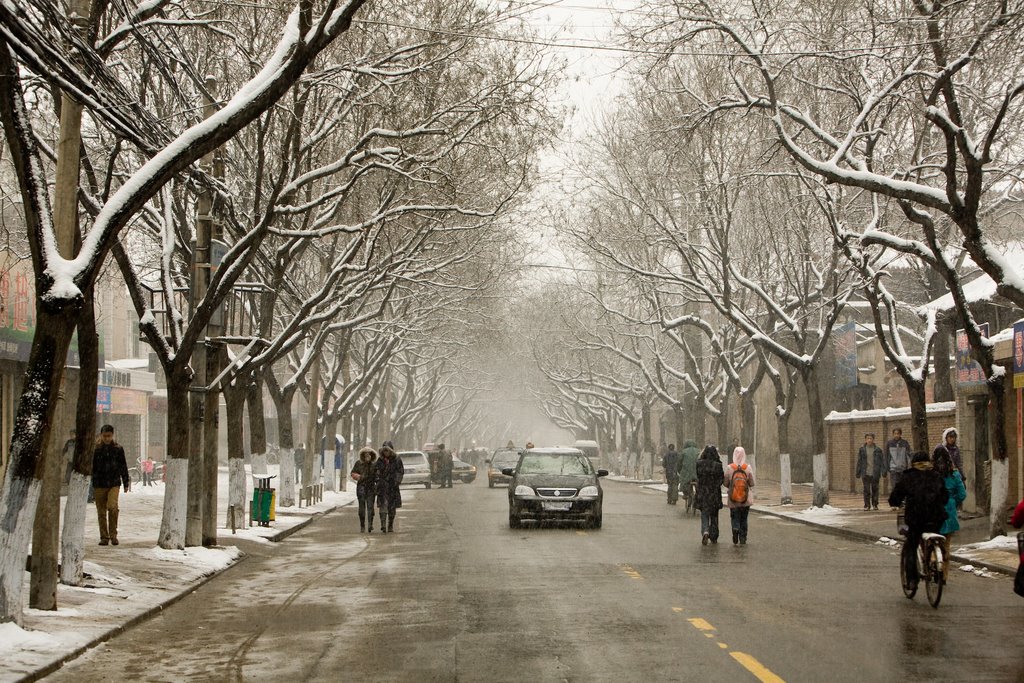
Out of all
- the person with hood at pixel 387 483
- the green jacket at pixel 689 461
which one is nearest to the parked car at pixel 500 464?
the green jacket at pixel 689 461

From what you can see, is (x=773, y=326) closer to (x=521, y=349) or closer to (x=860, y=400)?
(x=860, y=400)

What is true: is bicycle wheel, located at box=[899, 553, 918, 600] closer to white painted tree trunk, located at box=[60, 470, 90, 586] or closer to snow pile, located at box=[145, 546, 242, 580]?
snow pile, located at box=[145, 546, 242, 580]

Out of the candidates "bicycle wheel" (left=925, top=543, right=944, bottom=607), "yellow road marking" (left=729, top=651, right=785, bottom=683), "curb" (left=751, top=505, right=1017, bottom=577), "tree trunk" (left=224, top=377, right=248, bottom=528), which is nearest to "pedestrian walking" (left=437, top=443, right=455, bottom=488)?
"curb" (left=751, top=505, right=1017, bottom=577)

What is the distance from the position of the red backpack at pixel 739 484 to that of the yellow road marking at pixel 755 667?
1094 cm

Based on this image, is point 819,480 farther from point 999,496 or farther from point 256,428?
point 256,428

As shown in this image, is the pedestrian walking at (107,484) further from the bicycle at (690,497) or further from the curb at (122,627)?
the bicycle at (690,497)

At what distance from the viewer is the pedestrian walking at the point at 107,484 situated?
20.2m

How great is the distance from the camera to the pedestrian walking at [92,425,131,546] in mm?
20219

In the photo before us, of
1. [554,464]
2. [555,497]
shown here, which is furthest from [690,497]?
[555,497]

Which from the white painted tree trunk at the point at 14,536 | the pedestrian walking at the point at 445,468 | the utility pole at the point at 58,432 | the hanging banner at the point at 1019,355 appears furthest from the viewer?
the pedestrian walking at the point at 445,468

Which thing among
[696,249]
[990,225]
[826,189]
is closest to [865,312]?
[696,249]

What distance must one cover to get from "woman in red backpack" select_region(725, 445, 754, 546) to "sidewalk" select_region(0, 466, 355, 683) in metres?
7.87

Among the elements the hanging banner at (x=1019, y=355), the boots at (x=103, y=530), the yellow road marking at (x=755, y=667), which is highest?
the hanging banner at (x=1019, y=355)

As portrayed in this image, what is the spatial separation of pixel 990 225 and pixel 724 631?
69.2 ft
